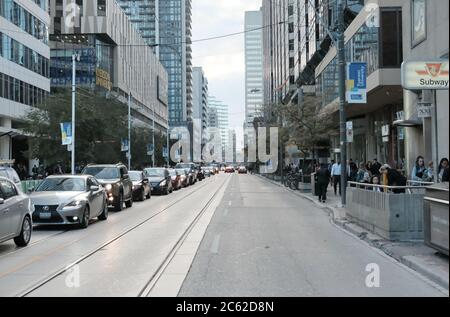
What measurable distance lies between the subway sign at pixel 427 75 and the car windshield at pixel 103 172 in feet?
44.8

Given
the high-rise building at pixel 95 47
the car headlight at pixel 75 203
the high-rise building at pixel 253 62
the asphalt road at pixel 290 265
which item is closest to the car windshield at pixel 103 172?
the car headlight at pixel 75 203

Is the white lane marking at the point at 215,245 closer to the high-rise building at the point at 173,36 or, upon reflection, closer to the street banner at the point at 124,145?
the street banner at the point at 124,145

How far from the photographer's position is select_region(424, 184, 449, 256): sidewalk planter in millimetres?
8938

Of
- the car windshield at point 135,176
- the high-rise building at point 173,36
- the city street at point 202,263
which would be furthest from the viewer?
the high-rise building at point 173,36

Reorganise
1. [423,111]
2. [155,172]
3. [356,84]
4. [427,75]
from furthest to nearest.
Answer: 1. [155,172]
2. [356,84]
3. [423,111]
4. [427,75]

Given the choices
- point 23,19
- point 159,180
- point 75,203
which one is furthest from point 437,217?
point 23,19

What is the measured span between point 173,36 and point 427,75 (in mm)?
154365

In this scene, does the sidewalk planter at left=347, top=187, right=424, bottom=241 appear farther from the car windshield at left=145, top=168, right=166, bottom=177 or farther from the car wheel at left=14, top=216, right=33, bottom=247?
the car windshield at left=145, top=168, right=166, bottom=177

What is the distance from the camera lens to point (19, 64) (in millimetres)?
52375

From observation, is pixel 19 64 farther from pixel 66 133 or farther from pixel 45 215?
pixel 45 215

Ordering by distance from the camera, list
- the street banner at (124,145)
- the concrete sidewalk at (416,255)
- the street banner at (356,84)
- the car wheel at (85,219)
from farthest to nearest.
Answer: the street banner at (124,145)
the street banner at (356,84)
the car wheel at (85,219)
the concrete sidewalk at (416,255)

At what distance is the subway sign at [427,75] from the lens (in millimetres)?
12555

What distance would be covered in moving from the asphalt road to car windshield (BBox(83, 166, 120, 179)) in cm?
861

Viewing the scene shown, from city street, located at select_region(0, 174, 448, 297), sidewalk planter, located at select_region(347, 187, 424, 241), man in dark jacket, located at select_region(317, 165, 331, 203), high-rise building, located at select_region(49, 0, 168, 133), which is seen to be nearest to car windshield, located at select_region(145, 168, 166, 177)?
man in dark jacket, located at select_region(317, 165, 331, 203)
